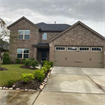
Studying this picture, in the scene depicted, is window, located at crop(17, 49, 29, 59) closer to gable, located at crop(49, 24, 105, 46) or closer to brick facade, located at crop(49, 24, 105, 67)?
brick facade, located at crop(49, 24, 105, 67)

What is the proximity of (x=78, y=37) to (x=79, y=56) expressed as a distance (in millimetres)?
2681

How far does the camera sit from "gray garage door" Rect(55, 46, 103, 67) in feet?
46.5

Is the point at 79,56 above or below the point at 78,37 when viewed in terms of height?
below

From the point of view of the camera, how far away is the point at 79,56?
1434 cm

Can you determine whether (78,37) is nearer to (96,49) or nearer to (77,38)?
(77,38)

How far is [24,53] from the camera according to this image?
17297mm

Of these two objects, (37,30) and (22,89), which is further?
(37,30)

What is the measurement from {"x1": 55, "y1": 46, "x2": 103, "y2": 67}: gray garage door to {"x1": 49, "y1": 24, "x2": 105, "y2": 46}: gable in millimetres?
787

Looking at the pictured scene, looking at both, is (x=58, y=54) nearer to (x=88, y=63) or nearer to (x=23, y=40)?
(x=88, y=63)

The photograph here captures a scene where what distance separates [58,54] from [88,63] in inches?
171

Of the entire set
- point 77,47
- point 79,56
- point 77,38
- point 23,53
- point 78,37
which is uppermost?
point 78,37

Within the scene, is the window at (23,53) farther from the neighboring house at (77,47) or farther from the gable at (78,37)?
the gable at (78,37)

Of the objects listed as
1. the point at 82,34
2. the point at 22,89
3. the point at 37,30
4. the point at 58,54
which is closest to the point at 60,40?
the point at 58,54

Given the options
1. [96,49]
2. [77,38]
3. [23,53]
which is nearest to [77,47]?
[77,38]
